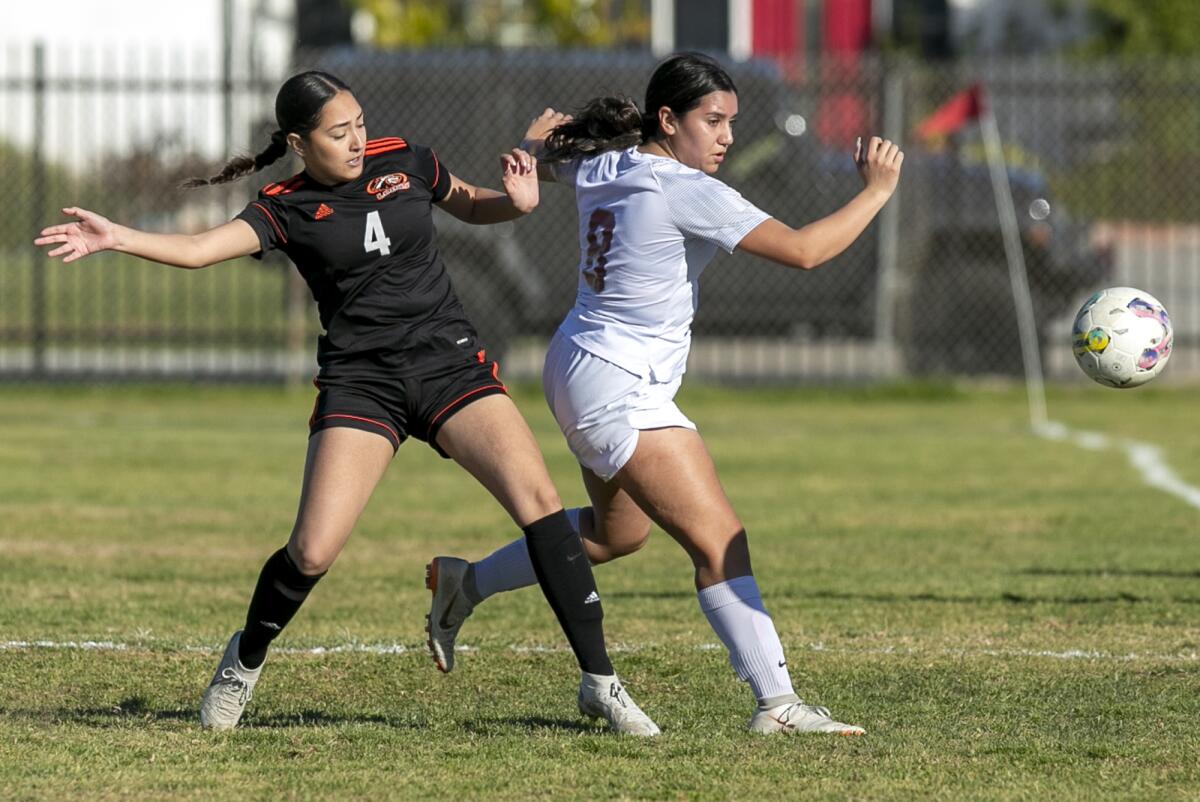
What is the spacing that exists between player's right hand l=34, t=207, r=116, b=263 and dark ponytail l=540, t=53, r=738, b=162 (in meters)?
1.39

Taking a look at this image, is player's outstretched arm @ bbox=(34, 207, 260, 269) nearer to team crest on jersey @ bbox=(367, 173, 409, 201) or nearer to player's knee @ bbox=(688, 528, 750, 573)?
team crest on jersey @ bbox=(367, 173, 409, 201)

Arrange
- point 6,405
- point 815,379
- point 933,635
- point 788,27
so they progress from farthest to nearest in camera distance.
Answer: point 788,27
point 815,379
point 6,405
point 933,635

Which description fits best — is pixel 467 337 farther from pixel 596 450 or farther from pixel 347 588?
pixel 347 588

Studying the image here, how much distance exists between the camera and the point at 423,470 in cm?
1238

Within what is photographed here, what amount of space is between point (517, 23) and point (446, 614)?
22494 mm

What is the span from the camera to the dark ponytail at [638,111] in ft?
17.9

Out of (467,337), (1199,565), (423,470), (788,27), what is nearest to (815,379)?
(423,470)

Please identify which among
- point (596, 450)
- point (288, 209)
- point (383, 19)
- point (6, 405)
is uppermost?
point (383, 19)

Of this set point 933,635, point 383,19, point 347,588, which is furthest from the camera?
point 383,19

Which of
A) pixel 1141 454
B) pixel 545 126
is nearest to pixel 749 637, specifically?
pixel 545 126

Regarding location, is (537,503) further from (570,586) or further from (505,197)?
(505,197)

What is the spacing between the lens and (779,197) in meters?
16.3

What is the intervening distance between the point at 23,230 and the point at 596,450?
1451 centimetres

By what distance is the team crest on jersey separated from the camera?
558cm
